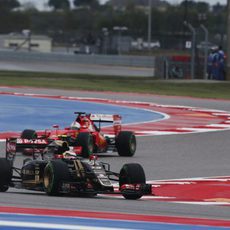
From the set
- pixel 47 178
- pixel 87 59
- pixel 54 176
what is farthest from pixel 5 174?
pixel 87 59

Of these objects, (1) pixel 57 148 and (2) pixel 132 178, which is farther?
(1) pixel 57 148

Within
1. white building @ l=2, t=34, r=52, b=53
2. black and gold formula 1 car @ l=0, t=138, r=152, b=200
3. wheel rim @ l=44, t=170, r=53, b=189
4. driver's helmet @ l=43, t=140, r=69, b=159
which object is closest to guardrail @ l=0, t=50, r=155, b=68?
white building @ l=2, t=34, r=52, b=53

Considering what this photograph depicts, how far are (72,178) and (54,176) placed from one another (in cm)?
27

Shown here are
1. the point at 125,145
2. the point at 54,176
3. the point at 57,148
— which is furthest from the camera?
the point at 125,145

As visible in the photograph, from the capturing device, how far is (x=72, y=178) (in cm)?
1106

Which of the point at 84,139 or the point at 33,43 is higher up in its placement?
the point at 84,139

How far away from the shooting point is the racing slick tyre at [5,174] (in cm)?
1117

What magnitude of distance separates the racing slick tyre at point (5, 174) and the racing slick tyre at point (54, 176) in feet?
1.30

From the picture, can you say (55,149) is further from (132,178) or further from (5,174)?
(132,178)

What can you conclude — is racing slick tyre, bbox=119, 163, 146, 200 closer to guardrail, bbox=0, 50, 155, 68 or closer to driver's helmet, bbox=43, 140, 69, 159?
driver's helmet, bbox=43, 140, 69, 159

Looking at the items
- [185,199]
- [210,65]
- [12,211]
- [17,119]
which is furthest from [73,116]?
[210,65]

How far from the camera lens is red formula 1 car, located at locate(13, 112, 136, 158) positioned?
14.2 m

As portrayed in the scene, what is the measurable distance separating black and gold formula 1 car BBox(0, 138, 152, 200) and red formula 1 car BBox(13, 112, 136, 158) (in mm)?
1980

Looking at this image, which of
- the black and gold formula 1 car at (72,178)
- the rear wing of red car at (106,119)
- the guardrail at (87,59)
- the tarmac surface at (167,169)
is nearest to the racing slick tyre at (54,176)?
the black and gold formula 1 car at (72,178)
